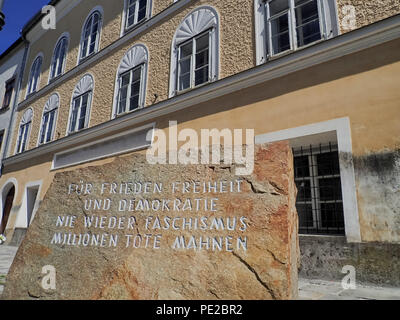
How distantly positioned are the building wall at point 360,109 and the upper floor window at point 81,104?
21.9ft

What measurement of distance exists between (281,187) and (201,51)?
5.79m

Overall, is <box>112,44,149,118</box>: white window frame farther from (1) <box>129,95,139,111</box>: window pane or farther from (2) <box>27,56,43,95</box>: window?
(2) <box>27,56,43,95</box>: window

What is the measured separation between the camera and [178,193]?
2.85 metres

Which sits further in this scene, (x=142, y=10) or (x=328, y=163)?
(x=142, y=10)

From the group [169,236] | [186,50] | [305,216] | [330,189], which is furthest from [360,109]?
[186,50]

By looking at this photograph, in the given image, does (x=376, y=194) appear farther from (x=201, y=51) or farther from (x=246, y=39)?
(x=201, y=51)

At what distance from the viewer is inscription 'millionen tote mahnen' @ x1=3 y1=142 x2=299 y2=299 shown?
2.32m

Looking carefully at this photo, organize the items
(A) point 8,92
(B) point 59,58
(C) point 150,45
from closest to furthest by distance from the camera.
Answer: (C) point 150,45 → (B) point 59,58 → (A) point 8,92

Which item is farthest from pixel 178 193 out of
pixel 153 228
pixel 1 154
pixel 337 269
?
pixel 1 154

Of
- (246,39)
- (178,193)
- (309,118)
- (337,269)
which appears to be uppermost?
(246,39)

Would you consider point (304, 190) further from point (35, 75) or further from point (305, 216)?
point (35, 75)

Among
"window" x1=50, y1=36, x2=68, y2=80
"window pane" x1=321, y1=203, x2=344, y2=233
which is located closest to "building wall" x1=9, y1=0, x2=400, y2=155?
"window" x1=50, y1=36, x2=68, y2=80

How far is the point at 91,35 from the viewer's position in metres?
11.3

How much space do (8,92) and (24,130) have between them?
4.22m
